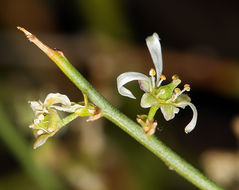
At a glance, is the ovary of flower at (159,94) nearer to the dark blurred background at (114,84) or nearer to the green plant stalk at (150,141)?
the green plant stalk at (150,141)

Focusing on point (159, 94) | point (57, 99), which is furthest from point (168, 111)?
point (57, 99)

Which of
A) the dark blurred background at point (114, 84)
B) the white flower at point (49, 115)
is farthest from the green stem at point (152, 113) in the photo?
the dark blurred background at point (114, 84)

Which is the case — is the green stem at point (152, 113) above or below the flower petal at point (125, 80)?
below

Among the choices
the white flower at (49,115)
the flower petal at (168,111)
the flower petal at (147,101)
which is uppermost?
the white flower at (49,115)

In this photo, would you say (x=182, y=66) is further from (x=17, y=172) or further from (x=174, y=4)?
(x=17, y=172)

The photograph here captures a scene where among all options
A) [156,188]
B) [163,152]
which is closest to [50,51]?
[163,152]

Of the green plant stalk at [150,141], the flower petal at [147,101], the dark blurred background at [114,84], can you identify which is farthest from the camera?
the dark blurred background at [114,84]

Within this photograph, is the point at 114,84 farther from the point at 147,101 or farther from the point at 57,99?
the point at 57,99

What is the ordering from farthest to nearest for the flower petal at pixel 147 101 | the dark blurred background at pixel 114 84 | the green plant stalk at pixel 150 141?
the dark blurred background at pixel 114 84, the flower petal at pixel 147 101, the green plant stalk at pixel 150 141

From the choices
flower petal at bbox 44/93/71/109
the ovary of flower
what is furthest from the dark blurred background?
flower petal at bbox 44/93/71/109
